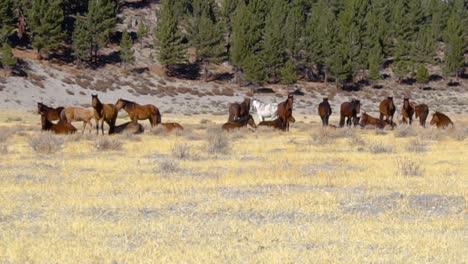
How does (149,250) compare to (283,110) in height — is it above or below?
above

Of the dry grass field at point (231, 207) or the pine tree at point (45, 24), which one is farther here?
the pine tree at point (45, 24)

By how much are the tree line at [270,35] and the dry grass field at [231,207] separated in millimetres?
52142

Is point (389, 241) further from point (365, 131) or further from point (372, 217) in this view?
point (365, 131)

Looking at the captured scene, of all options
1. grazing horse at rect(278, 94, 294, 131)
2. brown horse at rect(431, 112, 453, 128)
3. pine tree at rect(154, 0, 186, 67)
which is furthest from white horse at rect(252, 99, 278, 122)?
pine tree at rect(154, 0, 186, 67)

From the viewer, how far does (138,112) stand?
3034cm

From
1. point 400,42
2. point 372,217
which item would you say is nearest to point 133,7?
point 400,42

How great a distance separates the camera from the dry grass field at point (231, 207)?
776cm

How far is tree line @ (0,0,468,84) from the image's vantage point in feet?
247

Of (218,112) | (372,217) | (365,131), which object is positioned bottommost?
(218,112)

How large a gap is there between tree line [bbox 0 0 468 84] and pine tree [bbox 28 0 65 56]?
110 mm

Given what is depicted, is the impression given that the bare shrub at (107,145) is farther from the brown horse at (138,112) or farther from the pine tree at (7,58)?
the pine tree at (7,58)

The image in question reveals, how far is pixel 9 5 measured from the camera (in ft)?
232

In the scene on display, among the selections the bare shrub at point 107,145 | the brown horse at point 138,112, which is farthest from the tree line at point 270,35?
the bare shrub at point 107,145

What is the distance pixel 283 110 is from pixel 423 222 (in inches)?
876
